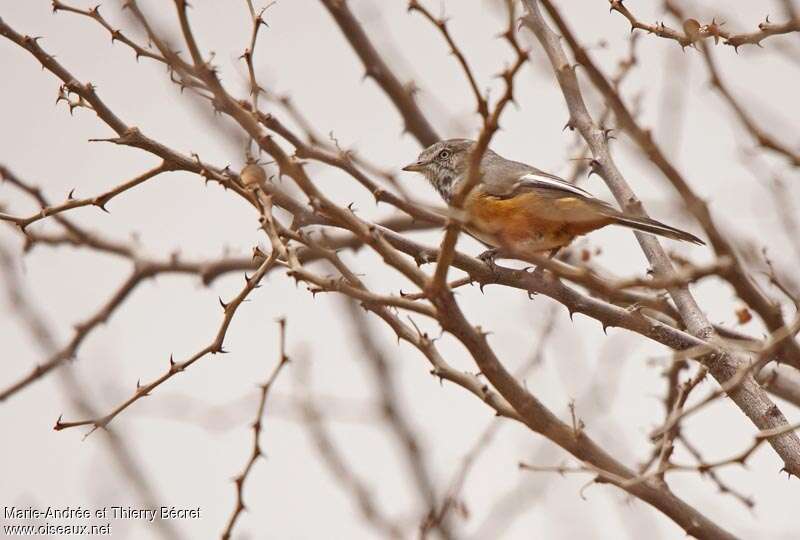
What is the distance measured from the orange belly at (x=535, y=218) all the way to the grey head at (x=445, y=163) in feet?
2.85

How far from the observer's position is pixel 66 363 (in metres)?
5.75

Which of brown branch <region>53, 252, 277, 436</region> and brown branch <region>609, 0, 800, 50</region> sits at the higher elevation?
brown branch <region>609, 0, 800, 50</region>

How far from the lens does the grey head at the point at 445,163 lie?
7.15 metres

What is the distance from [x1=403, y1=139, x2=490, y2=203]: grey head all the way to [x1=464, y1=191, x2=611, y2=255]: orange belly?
868 mm

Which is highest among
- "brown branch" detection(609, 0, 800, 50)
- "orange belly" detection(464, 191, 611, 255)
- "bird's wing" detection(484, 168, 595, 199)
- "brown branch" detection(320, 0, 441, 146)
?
"brown branch" detection(320, 0, 441, 146)

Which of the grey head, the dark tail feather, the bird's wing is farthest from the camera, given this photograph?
the grey head

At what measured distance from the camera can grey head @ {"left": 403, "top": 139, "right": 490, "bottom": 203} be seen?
715 cm

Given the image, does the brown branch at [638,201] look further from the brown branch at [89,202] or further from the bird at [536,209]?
the brown branch at [89,202]

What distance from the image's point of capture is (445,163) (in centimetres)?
726

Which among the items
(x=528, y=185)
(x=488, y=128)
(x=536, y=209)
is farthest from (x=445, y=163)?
(x=488, y=128)

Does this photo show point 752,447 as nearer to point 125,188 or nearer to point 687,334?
point 687,334

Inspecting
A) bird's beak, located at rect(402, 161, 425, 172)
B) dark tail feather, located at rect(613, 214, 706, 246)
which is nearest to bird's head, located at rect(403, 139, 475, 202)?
bird's beak, located at rect(402, 161, 425, 172)

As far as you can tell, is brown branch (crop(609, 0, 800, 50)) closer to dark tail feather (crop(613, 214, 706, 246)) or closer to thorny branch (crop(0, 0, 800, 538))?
thorny branch (crop(0, 0, 800, 538))

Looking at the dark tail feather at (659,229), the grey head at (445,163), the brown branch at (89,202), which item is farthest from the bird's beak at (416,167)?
the brown branch at (89,202)
